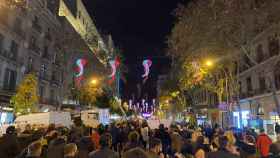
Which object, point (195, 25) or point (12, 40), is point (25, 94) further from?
point (195, 25)

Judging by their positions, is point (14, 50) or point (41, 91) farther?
point (41, 91)

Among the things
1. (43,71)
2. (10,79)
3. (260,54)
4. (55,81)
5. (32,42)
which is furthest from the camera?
(55,81)

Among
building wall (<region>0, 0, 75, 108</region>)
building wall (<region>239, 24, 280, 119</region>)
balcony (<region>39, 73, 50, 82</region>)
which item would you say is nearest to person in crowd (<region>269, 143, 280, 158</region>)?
building wall (<region>239, 24, 280, 119</region>)

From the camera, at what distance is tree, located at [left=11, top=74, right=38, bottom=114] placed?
2903 centimetres

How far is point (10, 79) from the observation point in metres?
31.6

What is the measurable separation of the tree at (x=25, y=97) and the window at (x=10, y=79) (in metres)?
2.04

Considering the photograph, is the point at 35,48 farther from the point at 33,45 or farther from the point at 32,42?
the point at 32,42

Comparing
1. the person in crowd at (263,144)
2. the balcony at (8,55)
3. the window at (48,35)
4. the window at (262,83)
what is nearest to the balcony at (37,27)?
the window at (48,35)

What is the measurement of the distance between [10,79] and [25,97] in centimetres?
389

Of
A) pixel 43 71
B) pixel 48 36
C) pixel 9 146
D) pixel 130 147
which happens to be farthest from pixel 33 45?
pixel 130 147

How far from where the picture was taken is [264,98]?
32656 mm

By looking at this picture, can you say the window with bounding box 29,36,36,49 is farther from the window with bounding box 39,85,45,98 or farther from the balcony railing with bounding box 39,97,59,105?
the balcony railing with bounding box 39,97,59,105

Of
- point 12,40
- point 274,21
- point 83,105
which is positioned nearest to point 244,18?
point 274,21

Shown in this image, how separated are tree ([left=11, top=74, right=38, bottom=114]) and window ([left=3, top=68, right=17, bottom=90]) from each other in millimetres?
2044
